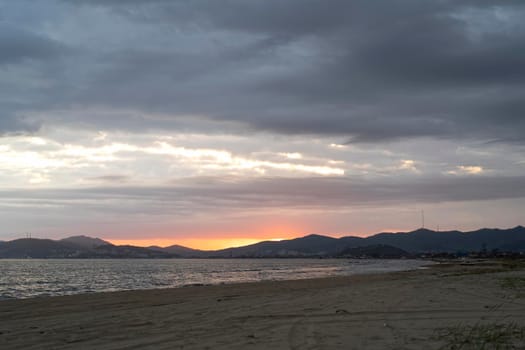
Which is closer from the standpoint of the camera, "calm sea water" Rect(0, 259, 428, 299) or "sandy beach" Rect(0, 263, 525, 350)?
"sandy beach" Rect(0, 263, 525, 350)

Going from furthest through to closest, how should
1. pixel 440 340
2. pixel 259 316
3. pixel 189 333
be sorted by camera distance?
pixel 259 316 → pixel 189 333 → pixel 440 340

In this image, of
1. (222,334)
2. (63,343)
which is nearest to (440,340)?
(222,334)

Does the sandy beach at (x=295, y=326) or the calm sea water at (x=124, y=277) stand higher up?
the sandy beach at (x=295, y=326)

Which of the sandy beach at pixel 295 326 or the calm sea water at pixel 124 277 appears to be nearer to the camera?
the sandy beach at pixel 295 326

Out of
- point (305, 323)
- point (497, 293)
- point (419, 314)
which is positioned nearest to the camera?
point (305, 323)

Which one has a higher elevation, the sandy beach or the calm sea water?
the sandy beach

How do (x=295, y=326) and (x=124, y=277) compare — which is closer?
(x=295, y=326)

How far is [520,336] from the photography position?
344 inches

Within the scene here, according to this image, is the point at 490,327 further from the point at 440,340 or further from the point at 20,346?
the point at 20,346

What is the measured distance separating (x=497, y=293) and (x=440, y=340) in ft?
34.9

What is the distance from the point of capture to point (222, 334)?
10.2m

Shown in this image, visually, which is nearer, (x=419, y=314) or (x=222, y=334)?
(x=222, y=334)

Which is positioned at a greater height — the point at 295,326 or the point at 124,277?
the point at 295,326

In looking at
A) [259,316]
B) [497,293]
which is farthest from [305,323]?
[497,293]
